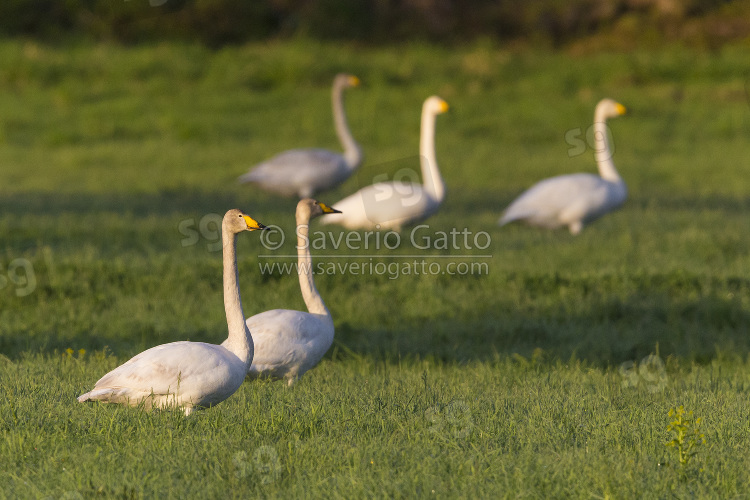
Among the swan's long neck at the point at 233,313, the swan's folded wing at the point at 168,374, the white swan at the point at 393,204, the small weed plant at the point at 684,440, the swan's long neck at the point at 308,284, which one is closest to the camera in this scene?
the small weed plant at the point at 684,440

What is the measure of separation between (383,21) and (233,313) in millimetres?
29022

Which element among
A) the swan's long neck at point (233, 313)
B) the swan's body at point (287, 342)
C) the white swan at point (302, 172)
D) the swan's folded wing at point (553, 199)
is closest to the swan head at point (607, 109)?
the swan's folded wing at point (553, 199)

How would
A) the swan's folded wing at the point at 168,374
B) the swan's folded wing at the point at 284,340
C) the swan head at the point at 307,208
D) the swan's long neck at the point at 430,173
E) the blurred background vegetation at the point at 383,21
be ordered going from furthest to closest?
the blurred background vegetation at the point at 383,21
the swan's long neck at the point at 430,173
the swan head at the point at 307,208
the swan's folded wing at the point at 284,340
the swan's folded wing at the point at 168,374

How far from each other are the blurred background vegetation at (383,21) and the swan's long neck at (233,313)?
2554 cm

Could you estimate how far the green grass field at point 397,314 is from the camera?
16.2 feet

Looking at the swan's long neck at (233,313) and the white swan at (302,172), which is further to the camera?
the white swan at (302,172)

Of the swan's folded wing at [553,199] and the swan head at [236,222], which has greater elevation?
the swan's folded wing at [553,199]

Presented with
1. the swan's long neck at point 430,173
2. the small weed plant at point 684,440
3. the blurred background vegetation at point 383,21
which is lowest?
the small weed plant at point 684,440

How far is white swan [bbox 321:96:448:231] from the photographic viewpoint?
11961 mm

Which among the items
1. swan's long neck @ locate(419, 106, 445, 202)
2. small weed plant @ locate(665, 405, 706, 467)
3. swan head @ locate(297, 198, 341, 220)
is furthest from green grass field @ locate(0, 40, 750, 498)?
swan head @ locate(297, 198, 341, 220)

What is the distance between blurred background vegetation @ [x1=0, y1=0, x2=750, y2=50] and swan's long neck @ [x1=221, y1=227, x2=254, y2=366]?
2554 cm

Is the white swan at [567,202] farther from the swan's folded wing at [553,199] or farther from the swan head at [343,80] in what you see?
the swan head at [343,80]

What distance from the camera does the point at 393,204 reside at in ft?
39.2

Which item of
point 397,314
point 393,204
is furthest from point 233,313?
point 393,204
